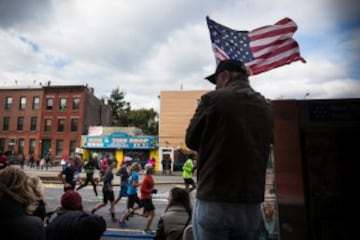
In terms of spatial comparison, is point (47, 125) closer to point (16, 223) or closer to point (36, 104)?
point (36, 104)

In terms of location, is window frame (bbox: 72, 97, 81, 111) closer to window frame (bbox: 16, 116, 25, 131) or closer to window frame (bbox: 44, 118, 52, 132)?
window frame (bbox: 44, 118, 52, 132)

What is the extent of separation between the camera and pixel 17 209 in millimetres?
2762

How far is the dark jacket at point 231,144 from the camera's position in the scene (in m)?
1.82

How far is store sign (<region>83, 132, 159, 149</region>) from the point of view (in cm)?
3516

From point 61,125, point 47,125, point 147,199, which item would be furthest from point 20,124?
point 147,199

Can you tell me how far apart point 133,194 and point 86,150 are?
30.7 metres

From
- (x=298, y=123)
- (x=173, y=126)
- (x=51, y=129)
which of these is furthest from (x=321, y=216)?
(x=51, y=129)

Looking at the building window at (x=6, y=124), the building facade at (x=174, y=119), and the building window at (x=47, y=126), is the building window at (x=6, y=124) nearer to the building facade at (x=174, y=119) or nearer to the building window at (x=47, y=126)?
the building window at (x=47, y=126)

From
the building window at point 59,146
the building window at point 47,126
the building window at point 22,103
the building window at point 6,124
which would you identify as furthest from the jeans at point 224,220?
the building window at point 6,124

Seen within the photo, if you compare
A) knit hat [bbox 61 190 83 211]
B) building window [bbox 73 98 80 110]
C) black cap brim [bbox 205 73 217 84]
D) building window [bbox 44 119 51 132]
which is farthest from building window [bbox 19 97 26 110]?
black cap brim [bbox 205 73 217 84]

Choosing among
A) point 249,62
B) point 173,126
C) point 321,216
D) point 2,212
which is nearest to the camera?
point 2,212

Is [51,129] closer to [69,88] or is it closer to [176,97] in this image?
[69,88]

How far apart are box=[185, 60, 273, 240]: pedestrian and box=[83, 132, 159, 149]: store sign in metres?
33.4

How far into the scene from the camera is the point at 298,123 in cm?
282
